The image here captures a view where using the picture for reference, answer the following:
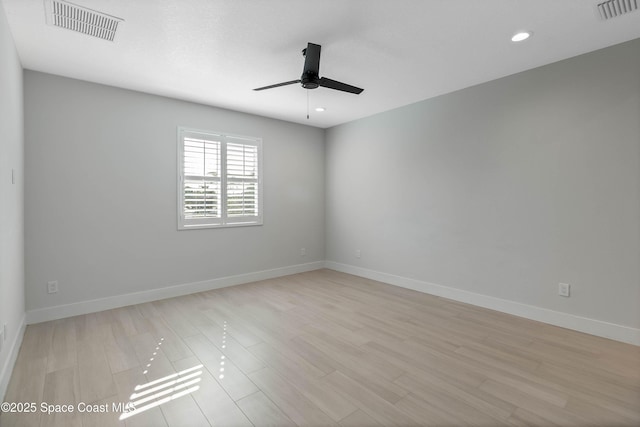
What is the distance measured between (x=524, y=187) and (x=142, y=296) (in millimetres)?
4733

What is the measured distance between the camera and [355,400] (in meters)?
1.89

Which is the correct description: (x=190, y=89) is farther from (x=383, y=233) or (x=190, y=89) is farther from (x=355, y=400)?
(x=355, y=400)

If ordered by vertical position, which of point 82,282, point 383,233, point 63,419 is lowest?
point 63,419

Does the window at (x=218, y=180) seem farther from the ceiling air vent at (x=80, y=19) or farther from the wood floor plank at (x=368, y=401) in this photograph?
the wood floor plank at (x=368, y=401)

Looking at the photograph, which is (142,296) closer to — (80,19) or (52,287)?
(52,287)

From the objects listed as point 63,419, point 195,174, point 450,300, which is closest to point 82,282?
point 195,174

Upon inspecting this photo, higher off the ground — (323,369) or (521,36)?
(521,36)

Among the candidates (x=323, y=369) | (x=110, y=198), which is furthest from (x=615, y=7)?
(x=110, y=198)

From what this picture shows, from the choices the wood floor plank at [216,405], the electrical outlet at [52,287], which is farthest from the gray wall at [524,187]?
the electrical outlet at [52,287]

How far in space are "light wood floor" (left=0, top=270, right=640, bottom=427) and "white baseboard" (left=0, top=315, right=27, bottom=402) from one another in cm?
5

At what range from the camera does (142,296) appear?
12.3 feet

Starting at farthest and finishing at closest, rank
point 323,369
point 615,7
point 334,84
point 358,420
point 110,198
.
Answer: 1. point 110,198
2. point 334,84
3. point 323,369
4. point 615,7
5. point 358,420

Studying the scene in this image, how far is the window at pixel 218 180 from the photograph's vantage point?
413 centimetres

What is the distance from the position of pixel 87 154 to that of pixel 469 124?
457cm
